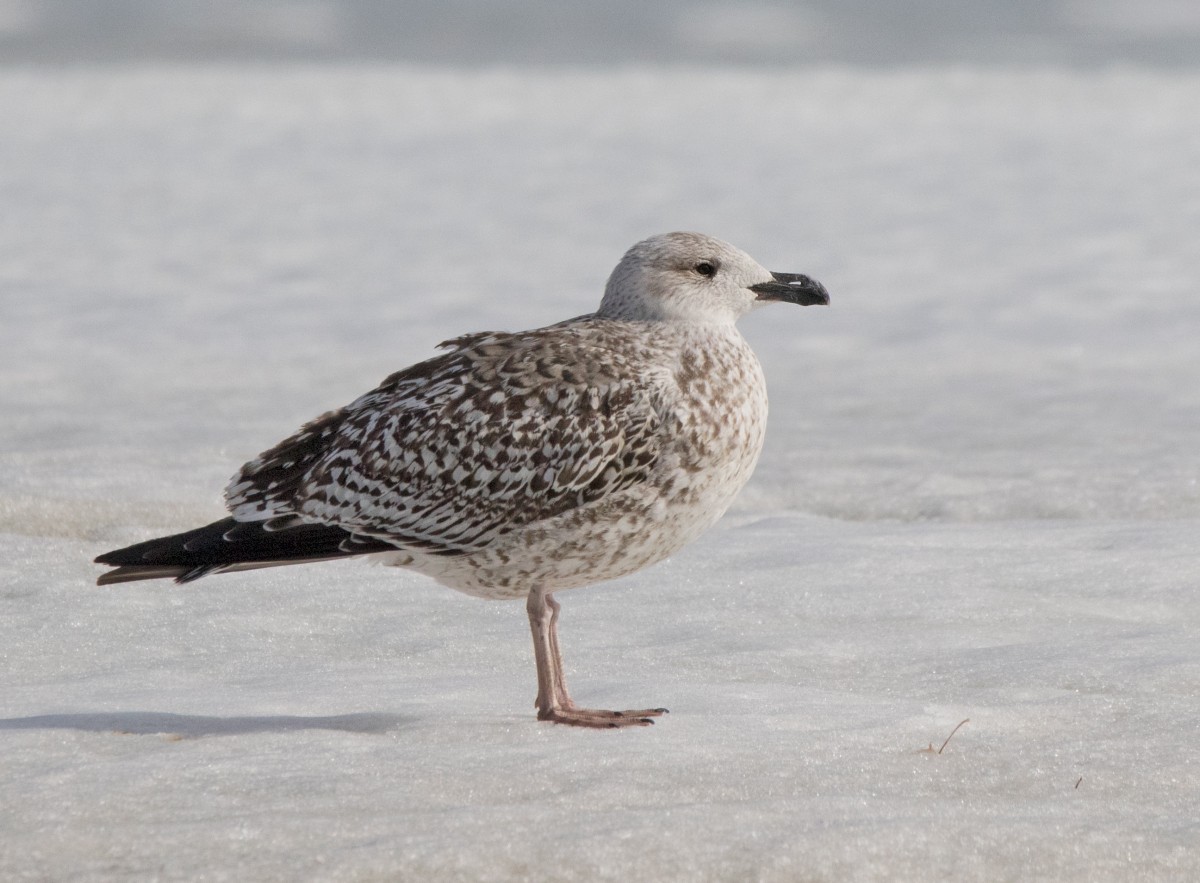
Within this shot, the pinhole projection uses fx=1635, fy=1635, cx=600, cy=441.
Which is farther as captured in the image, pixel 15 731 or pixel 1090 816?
pixel 15 731

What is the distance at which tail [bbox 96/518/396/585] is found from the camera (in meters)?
5.57

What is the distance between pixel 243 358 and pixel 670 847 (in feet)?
35.1

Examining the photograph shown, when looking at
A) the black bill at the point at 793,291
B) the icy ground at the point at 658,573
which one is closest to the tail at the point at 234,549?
the icy ground at the point at 658,573

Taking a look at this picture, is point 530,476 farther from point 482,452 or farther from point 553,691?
point 553,691

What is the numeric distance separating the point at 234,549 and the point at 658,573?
282 cm

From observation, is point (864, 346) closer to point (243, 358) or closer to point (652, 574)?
point (243, 358)

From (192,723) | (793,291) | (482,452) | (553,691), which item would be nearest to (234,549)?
(192,723)

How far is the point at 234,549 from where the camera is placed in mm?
5574

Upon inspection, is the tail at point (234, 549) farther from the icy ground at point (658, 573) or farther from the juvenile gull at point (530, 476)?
the icy ground at point (658, 573)

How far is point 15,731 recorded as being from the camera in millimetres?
5125

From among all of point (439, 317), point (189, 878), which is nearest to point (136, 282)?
point (439, 317)

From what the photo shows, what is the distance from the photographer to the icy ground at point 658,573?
4398 millimetres

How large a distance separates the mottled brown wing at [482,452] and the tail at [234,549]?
44 mm

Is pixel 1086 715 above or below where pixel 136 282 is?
below
